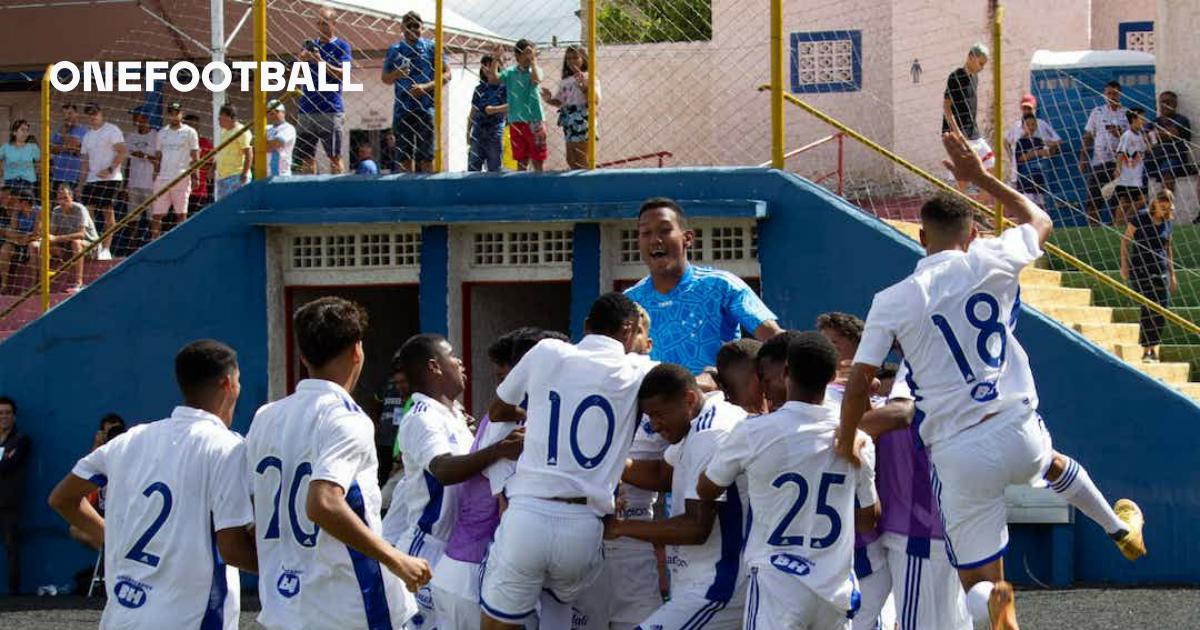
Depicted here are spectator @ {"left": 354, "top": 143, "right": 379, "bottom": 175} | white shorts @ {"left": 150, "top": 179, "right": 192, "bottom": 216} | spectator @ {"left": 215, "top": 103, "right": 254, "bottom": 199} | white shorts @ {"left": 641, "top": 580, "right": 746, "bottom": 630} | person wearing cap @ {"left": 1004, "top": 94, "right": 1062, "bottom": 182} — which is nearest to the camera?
white shorts @ {"left": 641, "top": 580, "right": 746, "bottom": 630}

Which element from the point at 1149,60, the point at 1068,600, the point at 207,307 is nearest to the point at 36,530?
the point at 207,307

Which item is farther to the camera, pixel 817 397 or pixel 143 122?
pixel 143 122

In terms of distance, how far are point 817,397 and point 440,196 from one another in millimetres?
7350

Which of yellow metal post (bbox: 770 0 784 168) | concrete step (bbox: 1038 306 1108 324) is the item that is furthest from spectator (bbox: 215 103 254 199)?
concrete step (bbox: 1038 306 1108 324)

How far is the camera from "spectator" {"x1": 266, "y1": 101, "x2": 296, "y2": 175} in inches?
597

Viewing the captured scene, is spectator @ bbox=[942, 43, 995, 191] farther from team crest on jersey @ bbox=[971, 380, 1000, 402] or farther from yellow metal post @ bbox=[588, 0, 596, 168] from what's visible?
team crest on jersey @ bbox=[971, 380, 1000, 402]

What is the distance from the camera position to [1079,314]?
14477mm

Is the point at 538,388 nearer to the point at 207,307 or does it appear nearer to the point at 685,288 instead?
the point at 685,288

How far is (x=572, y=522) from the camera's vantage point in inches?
309

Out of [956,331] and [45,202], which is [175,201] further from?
[956,331]

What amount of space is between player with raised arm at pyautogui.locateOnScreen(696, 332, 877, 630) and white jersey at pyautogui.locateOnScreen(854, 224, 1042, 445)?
11.8 inches

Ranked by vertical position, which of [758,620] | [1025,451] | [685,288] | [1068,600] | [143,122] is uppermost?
[143,122]

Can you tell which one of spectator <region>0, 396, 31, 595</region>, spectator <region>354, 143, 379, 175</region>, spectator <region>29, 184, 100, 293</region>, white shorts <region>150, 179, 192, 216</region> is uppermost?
spectator <region>354, 143, 379, 175</region>

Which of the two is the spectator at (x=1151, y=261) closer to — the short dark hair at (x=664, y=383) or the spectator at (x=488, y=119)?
the spectator at (x=488, y=119)
